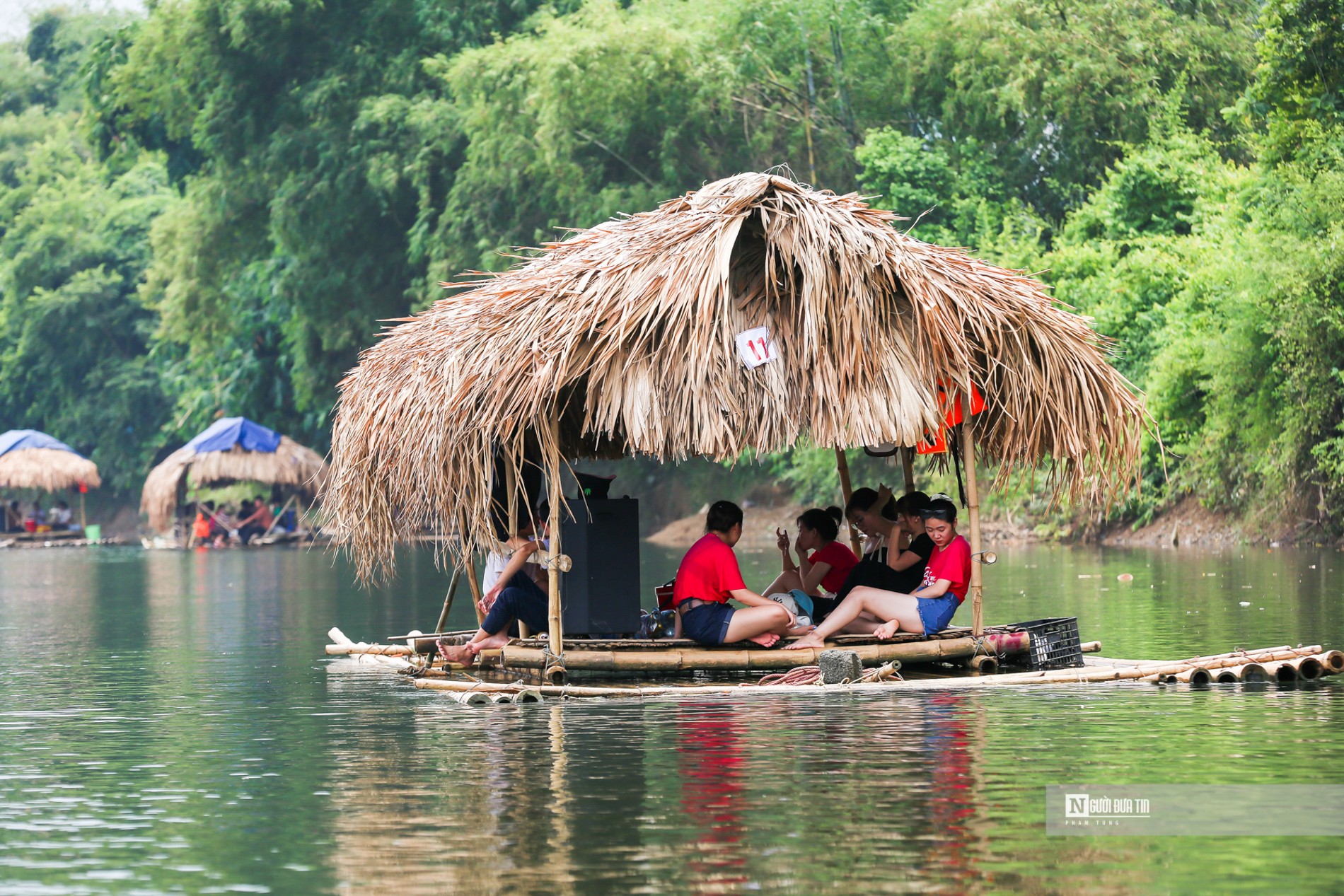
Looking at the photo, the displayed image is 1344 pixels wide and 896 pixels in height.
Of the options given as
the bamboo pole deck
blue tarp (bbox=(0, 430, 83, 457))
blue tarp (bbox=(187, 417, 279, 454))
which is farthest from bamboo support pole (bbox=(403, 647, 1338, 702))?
blue tarp (bbox=(0, 430, 83, 457))

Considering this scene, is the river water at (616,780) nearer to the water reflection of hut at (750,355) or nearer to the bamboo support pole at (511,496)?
Result: the bamboo support pole at (511,496)

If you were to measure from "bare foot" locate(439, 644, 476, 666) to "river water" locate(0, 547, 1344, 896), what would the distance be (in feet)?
1.42

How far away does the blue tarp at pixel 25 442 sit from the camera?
165 ft

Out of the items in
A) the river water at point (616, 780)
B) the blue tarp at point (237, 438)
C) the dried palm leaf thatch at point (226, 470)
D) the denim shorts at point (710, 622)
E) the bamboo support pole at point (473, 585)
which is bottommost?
the river water at point (616, 780)

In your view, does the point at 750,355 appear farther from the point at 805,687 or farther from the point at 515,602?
A: the point at 515,602

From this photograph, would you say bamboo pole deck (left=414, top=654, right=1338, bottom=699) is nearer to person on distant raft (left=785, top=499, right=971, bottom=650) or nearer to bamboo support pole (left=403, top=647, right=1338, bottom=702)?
bamboo support pole (left=403, top=647, right=1338, bottom=702)

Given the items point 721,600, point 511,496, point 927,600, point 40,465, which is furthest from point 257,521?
point 927,600

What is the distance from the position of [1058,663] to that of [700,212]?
4071 mm

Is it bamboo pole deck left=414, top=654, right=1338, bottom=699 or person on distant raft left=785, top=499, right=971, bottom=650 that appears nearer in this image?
bamboo pole deck left=414, top=654, right=1338, bottom=699

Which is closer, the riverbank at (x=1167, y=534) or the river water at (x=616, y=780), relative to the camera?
the river water at (x=616, y=780)

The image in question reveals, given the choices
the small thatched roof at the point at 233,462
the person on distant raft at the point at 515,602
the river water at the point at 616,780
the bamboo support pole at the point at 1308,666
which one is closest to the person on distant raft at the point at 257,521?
the small thatched roof at the point at 233,462

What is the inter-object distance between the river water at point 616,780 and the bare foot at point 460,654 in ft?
1.42

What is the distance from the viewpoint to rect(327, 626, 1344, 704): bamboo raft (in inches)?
454

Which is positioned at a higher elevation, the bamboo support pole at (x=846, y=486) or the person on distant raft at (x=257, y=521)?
the person on distant raft at (x=257, y=521)
